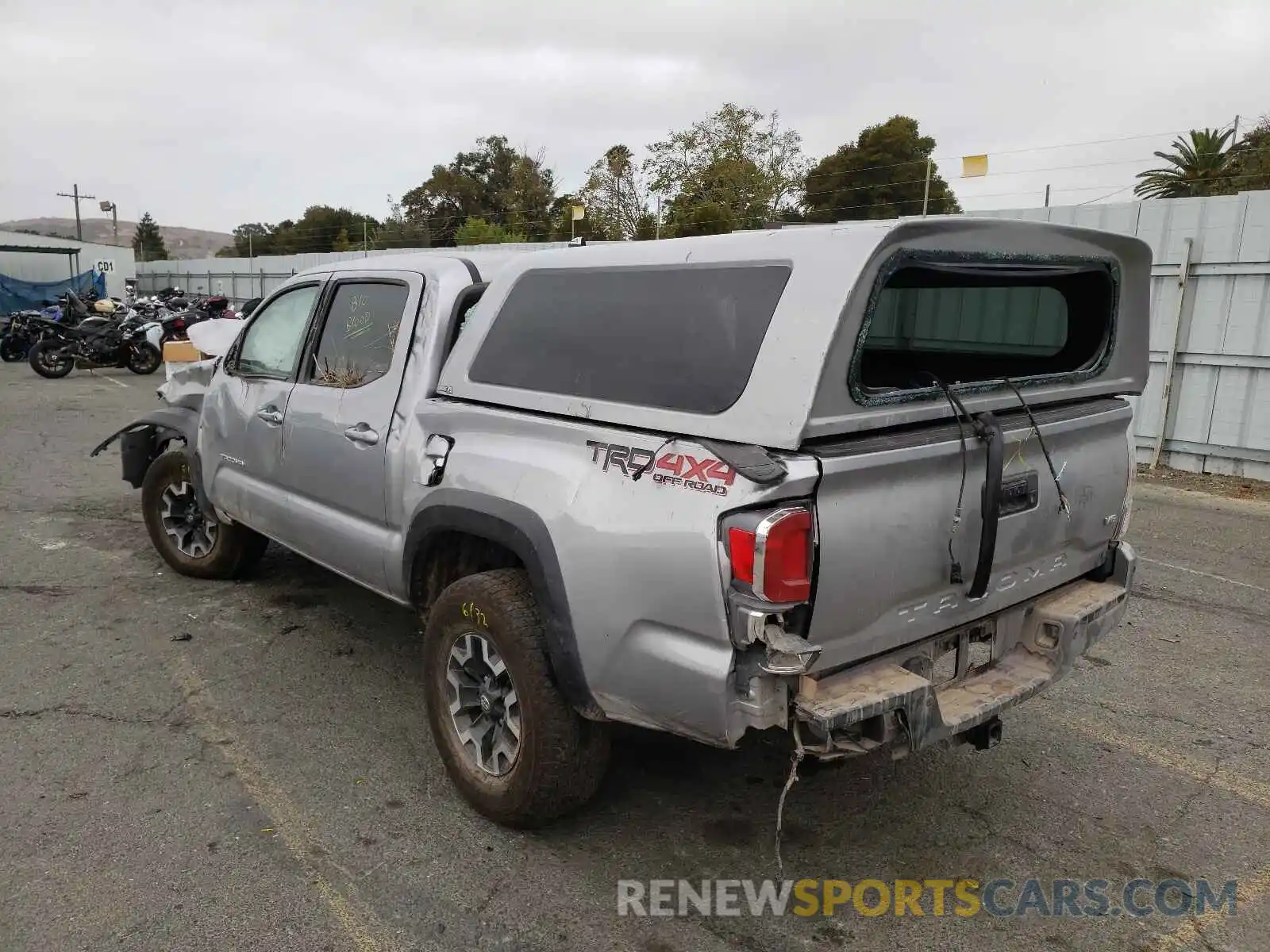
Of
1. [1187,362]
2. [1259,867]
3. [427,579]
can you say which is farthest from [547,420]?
[1187,362]

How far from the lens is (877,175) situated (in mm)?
37281

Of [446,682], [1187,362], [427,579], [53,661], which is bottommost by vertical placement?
[53,661]

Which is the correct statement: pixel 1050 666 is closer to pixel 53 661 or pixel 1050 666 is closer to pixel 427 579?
pixel 427 579

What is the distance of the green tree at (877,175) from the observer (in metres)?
32.9

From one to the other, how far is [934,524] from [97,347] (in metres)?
18.4

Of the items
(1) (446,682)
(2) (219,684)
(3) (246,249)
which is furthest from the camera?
(3) (246,249)

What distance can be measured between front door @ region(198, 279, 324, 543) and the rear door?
108 inches

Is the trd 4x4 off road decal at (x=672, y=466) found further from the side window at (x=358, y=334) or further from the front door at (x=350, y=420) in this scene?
the side window at (x=358, y=334)

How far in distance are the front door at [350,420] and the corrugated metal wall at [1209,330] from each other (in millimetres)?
7013

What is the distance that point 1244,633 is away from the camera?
4.96 metres

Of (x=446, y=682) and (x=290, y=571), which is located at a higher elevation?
(x=446, y=682)

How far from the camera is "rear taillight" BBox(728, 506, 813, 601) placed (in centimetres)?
229

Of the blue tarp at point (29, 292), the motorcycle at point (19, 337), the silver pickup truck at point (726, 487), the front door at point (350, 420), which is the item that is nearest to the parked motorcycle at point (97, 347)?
the motorcycle at point (19, 337)

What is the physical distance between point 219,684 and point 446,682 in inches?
62.1
